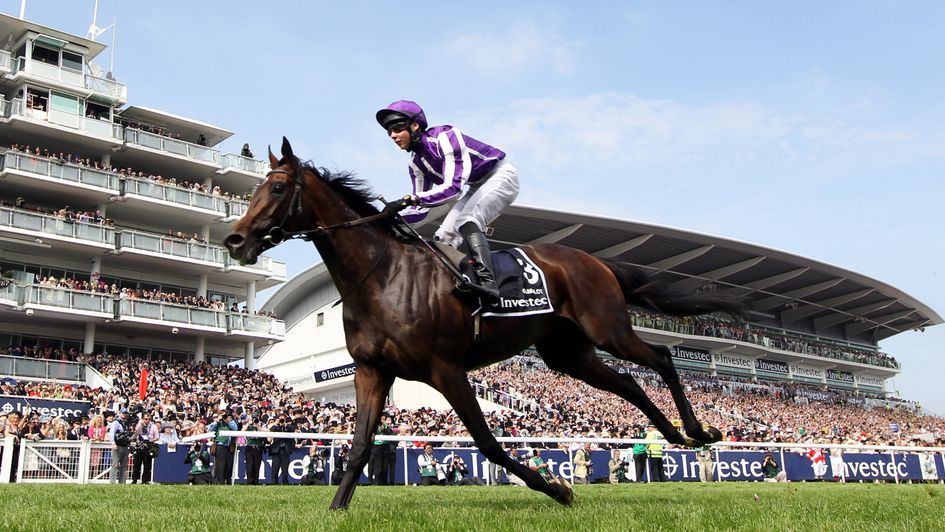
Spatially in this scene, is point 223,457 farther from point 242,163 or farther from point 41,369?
point 242,163

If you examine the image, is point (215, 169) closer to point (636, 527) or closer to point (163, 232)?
point (163, 232)

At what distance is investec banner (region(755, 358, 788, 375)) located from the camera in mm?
59000

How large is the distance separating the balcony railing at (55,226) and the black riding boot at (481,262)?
3478 centimetres

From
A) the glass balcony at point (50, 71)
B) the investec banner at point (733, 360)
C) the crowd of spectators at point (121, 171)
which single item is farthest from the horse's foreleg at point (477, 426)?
the investec banner at point (733, 360)

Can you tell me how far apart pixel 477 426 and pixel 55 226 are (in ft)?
117

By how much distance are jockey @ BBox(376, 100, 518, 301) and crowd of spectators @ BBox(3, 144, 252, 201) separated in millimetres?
35025

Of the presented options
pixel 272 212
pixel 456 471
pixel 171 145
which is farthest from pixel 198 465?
pixel 171 145

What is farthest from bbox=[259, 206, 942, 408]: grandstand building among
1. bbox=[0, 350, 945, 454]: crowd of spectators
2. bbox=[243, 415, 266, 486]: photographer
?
bbox=[243, 415, 266, 486]: photographer

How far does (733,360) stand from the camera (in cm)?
5716

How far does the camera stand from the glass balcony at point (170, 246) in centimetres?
3803

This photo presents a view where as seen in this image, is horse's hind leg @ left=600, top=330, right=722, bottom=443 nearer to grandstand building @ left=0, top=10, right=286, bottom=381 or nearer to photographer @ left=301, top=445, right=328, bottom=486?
photographer @ left=301, top=445, right=328, bottom=486

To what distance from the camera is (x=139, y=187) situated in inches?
1535

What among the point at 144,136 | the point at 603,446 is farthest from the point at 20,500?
the point at 144,136

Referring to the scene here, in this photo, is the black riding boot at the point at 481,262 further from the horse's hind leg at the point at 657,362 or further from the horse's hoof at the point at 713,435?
the horse's hoof at the point at 713,435
